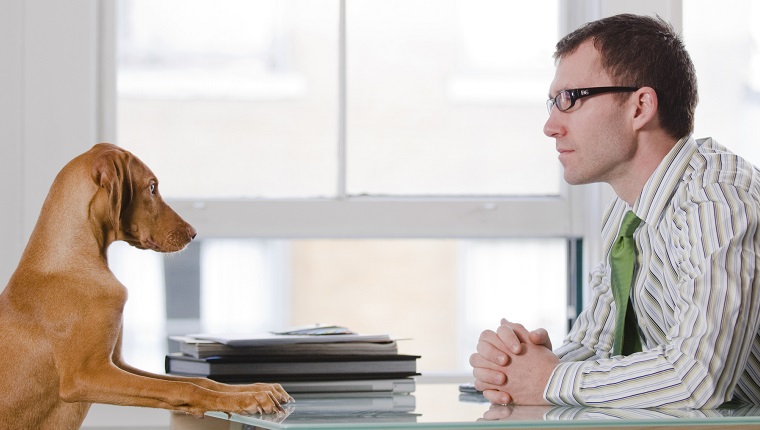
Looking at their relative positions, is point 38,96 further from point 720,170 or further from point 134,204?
point 720,170

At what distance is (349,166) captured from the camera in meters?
2.33

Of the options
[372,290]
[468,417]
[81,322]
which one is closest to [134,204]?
[81,322]

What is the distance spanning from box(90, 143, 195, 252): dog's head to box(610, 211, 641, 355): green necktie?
696 millimetres

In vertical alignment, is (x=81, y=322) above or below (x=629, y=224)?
below

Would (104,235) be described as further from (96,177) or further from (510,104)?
(510,104)

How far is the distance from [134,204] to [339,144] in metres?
0.93

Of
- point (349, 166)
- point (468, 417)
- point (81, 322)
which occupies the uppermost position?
point (349, 166)

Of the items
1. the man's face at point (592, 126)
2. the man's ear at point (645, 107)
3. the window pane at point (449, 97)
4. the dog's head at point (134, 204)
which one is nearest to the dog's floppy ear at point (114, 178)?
the dog's head at point (134, 204)

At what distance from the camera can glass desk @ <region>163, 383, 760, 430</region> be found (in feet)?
3.86

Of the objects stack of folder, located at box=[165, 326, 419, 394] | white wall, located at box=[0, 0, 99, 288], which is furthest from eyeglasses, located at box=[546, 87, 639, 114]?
white wall, located at box=[0, 0, 99, 288]

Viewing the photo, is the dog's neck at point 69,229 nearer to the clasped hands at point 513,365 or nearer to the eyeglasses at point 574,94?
the clasped hands at point 513,365

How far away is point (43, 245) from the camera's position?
137 cm

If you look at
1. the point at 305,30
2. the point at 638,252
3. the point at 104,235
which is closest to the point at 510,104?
the point at 305,30

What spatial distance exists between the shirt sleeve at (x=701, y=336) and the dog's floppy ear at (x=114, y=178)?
2.13ft
